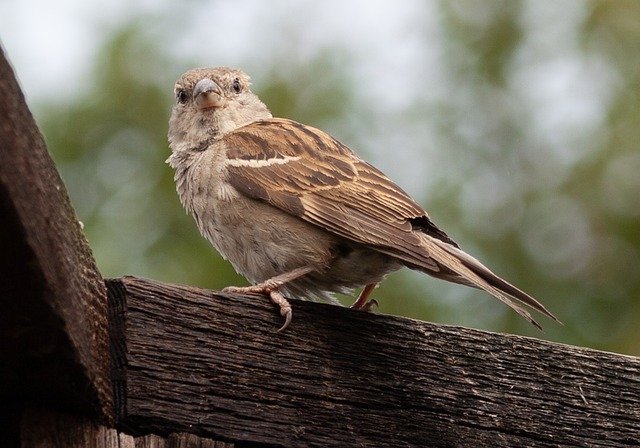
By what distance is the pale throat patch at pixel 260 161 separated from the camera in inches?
175

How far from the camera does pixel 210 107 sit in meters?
5.29

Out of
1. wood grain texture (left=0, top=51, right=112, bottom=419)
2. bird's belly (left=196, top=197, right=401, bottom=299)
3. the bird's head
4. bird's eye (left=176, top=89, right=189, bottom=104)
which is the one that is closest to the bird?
bird's belly (left=196, top=197, right=401, bottom=299)

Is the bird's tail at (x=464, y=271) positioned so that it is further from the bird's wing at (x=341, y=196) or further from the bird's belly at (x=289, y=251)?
the bird's belly at (x=289, y=251)

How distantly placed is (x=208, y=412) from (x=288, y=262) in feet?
4.52

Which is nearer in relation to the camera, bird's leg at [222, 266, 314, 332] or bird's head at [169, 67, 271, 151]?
bird's leg at [222, 266, 314, 332]

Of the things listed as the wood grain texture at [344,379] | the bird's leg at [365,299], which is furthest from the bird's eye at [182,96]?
the wood grain texture at [344,379]

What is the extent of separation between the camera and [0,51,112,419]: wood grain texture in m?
2.00

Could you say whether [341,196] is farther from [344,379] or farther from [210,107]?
[344,379]

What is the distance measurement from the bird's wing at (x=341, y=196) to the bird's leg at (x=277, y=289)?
19cm

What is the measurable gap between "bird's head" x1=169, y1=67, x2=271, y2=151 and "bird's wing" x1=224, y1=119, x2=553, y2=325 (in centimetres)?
26

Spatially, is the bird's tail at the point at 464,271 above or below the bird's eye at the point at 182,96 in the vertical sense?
below

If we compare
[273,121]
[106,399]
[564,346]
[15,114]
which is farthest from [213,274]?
[15,114]

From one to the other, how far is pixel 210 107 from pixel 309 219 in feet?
4.80

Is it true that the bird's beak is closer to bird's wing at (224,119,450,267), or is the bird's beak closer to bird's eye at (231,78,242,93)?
bird's eye at (231,78,242,93)
